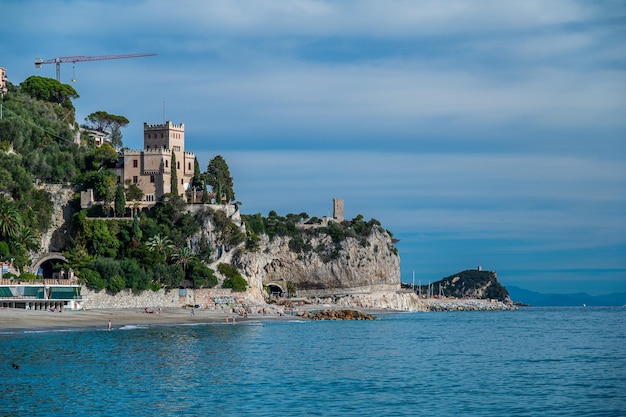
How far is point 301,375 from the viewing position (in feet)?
139

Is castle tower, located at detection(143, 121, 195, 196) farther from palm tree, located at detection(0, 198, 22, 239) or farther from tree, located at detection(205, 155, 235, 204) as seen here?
palm tree, located at detection(0, 198, 22, 239)

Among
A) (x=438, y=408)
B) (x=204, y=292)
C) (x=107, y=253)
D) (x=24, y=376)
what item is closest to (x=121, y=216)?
(x=107, y=253)

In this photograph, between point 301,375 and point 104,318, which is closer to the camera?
point 301,375

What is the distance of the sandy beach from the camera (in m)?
65.6

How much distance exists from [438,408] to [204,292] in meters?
65.1

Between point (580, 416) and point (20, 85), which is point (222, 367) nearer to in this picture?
point (580, 416)

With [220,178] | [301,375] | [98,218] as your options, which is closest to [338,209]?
[220,178]

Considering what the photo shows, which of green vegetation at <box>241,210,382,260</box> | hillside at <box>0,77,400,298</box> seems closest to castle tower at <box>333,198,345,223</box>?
green vegetation at <box>241,210,382,260</box>

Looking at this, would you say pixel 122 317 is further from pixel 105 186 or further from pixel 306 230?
pixel 306 230

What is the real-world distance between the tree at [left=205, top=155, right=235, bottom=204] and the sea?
42.4 metres

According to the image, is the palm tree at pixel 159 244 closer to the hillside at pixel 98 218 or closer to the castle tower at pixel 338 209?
the hillside at pixel 98 218

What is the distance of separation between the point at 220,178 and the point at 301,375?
67.9 m

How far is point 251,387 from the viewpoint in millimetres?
37906

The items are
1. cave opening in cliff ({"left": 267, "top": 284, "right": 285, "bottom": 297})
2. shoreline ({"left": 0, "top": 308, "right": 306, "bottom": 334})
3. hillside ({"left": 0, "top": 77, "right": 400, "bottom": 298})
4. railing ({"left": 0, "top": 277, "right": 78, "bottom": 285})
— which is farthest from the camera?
cave opening in cliff ({"left": 267, "top": 284, "right": 285, "bottom": 297})
